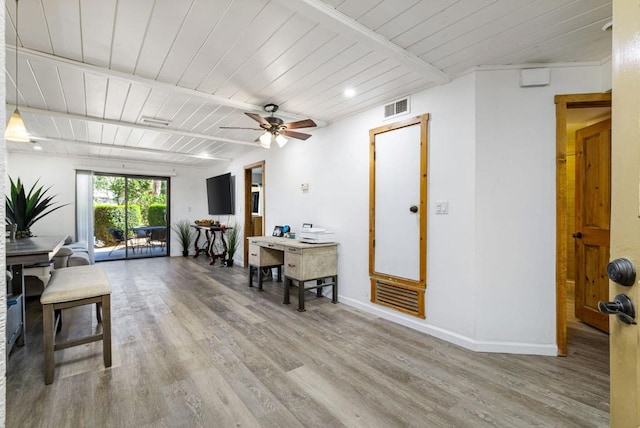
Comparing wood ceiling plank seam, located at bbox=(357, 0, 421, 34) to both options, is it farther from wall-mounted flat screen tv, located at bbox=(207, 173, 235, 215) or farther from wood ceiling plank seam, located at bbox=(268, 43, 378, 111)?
wall-mounted flat screen tv, located at bbox=(207, 173, 235, 215)

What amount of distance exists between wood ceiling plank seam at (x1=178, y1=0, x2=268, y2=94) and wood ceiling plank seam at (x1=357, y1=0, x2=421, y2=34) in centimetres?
62

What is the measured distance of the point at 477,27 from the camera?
1.91m

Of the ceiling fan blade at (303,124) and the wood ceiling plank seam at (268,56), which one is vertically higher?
the wood ceiling plank seam at (268,56)

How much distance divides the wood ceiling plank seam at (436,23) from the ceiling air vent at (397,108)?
0.89 m

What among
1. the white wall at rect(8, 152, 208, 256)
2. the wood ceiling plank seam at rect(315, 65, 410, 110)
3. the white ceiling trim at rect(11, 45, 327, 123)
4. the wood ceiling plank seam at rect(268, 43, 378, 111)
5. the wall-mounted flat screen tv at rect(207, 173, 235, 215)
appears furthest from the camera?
the wall-mounted flat screen tv at rect(207, 173, 235, 215)

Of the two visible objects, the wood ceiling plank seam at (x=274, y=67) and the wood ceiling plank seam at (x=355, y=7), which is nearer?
the wood ceiling plank seam at (x=355, y=7)

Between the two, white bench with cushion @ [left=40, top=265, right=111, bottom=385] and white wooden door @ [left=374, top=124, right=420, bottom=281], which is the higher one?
white wooden door @ [left=374, top=124, right=420, bottom=281]

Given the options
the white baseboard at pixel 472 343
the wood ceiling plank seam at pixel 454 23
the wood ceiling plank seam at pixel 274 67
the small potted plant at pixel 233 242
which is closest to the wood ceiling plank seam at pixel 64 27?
the wood ceiling plank seam at pixel 274 67

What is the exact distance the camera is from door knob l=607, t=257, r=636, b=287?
0.69 m

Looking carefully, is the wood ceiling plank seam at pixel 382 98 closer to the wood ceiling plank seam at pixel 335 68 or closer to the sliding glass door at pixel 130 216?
the wood ceiling plank seam at pixel 335 68

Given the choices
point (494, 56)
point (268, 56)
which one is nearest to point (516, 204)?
point (494, 56)

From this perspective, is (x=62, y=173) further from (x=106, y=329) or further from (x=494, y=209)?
(x=494, y=209)

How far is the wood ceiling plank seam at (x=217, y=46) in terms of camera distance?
1.79 metres

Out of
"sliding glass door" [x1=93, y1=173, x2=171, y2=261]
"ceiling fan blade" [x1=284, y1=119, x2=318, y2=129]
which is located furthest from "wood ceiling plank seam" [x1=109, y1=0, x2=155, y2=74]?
"sliding glass door" [x1=93, y1=173, x2=171, y2=261]
